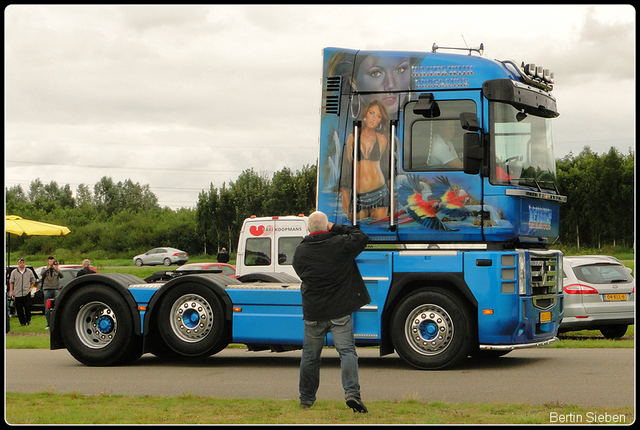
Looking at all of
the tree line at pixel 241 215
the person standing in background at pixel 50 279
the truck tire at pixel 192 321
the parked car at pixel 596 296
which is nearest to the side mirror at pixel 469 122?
the truck tire at pixel 192 321

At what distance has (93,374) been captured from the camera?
37.7 ft

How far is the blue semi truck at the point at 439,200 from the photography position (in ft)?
34.8

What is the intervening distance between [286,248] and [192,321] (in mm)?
6392

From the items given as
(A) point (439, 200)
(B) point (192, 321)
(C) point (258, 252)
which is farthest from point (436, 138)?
(C) point (258, 252)

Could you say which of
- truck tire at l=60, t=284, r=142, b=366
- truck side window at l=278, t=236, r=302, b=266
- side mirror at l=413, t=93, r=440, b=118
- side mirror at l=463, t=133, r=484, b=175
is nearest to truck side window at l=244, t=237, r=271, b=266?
truck side window at l=278, t=236, r=302, b=266

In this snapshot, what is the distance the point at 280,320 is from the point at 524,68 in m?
4.70

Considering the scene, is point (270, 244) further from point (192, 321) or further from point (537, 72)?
point (537, 72)

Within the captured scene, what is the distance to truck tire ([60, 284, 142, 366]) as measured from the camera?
12.4m

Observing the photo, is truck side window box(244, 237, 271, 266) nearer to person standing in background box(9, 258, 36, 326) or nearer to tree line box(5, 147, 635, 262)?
person standing in background box(9, 258, 36, 326)

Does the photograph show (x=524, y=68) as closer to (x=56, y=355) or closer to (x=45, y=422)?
(x=45, y=422)

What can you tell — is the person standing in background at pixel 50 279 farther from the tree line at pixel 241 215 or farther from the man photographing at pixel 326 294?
the tree line at pixel 241 215

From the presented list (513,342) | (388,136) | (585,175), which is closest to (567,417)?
(513,342)

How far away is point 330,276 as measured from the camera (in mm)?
8258

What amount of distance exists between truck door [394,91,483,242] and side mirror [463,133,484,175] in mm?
128
